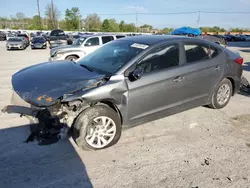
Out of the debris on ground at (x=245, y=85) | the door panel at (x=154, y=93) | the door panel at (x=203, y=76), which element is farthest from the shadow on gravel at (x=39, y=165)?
the debris on ground at (x=245, y=85)

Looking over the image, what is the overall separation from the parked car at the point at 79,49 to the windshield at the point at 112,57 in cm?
499

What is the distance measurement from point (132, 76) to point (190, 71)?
50.5 inches

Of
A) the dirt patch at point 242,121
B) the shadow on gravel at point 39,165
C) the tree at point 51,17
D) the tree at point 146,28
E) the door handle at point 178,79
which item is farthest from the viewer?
the tree at point 146,28

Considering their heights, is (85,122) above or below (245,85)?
above

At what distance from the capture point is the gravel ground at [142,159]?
100 inches

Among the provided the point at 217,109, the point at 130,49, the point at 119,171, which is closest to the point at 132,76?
the point at 130,49

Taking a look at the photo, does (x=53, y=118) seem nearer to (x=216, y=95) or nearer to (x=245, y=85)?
(x=216, y=95)

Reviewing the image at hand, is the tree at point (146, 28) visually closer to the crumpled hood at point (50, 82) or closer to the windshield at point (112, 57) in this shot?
the windshield at point (112, 57)

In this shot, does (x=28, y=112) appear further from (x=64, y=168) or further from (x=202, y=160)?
(x=202, y=160)

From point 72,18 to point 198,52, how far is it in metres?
85.8

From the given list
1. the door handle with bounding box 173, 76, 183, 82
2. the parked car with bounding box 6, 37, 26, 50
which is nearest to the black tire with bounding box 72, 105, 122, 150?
the door handle with bounding box 173, 76, 183, 82

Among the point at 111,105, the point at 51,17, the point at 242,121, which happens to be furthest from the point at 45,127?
the point at 51,17

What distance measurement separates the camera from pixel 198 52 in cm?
418

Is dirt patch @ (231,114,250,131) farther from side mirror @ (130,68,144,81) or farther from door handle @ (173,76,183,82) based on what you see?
side mirror @ (130,68,144,81)
